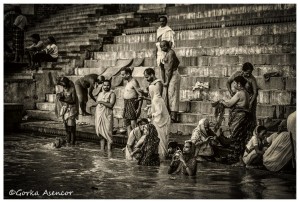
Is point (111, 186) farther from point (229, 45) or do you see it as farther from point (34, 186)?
point (229, 45)

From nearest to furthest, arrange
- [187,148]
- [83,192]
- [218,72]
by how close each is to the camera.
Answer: [83,192], [187,148], [218,72]

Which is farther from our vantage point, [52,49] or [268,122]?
[52,49]

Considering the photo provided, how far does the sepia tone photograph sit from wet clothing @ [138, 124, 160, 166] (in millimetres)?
17

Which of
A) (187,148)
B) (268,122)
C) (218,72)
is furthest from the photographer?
(218,72)

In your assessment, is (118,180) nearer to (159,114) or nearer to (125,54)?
(159,114)

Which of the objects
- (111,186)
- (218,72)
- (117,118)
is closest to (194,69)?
(218,72)

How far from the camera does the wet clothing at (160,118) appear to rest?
35.0ft

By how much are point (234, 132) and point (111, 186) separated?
8.69 ft

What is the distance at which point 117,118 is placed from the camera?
550 inches

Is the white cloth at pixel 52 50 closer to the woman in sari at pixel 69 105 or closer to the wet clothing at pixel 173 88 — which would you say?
the woman in sari at pixel 69 105

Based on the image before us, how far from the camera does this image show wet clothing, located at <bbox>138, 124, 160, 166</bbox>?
1022cm

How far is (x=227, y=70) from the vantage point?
13438 mm

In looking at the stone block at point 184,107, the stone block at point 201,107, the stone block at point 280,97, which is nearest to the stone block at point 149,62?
the stone block at point 184,107

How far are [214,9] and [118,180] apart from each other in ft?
26.5
